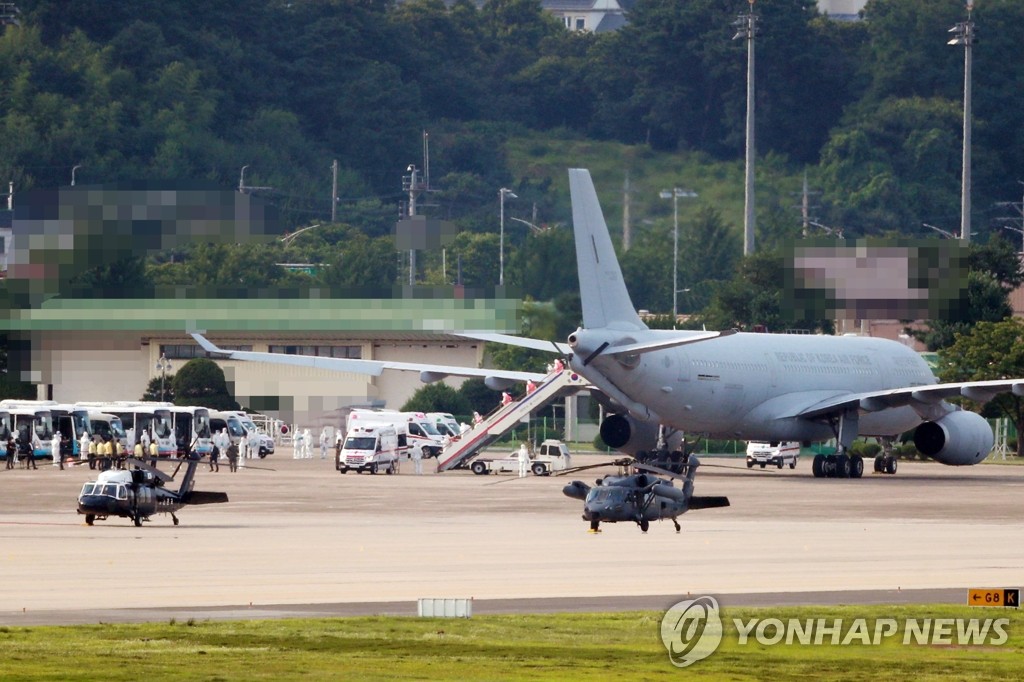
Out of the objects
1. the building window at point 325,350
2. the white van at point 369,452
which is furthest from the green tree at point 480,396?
the white van at point 369,452

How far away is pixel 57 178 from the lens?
389 ft

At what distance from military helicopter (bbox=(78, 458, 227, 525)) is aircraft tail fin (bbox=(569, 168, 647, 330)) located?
793 inches

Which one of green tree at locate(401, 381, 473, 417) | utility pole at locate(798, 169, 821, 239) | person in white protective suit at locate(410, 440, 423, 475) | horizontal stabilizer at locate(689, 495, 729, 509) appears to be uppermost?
utility pole at locate(798, 169, 821, 239)

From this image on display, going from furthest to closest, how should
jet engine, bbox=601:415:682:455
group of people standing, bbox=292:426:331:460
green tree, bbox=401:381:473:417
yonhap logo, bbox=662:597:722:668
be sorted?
green tree, bbox=401:381:473:417
group of people standing, bbox=292:426:331:460
jet engine, bbox=601:415:682:455
yonhap logo, bbox=662:597:722:668

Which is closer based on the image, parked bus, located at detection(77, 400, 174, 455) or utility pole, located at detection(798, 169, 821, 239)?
parked bus, located at detection(77, 400, 174, 455)

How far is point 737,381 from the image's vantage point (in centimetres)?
6362

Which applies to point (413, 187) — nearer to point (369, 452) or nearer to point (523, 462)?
point (369, 452)

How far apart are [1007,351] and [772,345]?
74.6ft

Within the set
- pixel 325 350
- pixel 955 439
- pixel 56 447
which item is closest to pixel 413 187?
pixel 325 350

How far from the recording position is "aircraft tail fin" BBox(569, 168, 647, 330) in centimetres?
5869

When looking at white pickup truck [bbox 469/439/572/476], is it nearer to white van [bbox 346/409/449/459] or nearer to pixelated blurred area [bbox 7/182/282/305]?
white van [bbox 346/409/449/459]

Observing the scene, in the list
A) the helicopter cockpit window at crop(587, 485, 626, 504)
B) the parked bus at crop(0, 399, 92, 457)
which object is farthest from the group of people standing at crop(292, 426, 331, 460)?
the helicopter cockpit window at crop(587, 485, 626, 504)

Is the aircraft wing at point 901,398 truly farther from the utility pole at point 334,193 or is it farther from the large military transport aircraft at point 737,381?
the utility pole at point 334,193

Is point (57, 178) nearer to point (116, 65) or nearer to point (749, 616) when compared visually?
point (116, 65)
